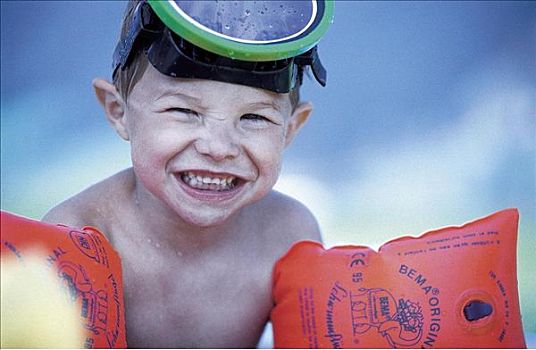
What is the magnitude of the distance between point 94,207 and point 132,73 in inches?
13.2

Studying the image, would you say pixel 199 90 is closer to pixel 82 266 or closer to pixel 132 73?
pixel 132 73

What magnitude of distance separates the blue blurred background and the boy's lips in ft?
3.69

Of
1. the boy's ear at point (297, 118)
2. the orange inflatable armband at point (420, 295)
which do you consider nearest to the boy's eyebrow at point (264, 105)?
the boy's ear at point (297, 118)

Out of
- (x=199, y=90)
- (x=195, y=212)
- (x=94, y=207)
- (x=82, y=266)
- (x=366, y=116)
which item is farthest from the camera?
(x=366, y=116)

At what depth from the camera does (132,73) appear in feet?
5.37

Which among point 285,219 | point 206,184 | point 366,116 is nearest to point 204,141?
point 206,184

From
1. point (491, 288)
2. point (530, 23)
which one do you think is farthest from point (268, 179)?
point (530, 23)

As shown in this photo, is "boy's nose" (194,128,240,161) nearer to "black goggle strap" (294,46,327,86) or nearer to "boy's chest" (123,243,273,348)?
"black goggle strap" (294,46,327,86)

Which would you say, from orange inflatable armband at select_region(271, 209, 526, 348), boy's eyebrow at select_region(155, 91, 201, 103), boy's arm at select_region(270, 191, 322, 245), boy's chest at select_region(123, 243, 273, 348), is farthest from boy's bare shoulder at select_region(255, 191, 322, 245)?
boy's eyebrow at select_region(155, 91, 201, 103)

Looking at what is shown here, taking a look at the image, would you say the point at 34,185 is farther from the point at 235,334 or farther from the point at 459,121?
the point at 459,121

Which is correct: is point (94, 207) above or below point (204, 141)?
below

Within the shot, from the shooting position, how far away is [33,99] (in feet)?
8.78

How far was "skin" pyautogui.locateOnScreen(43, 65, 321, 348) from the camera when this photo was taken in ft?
4.96

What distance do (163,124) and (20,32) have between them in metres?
1.34
